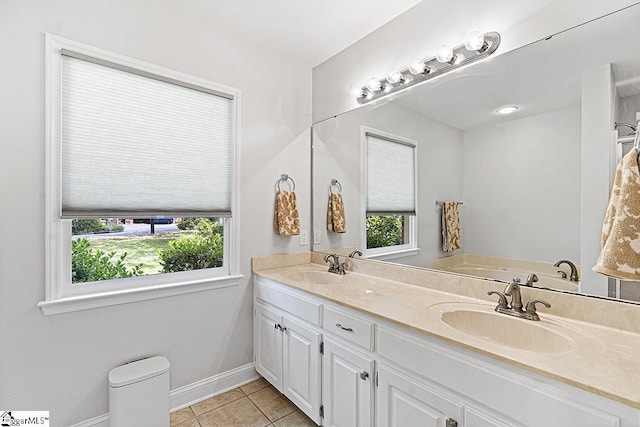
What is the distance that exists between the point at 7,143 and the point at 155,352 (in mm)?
1388

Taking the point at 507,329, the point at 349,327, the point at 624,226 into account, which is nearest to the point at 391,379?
→ the point at 349,327

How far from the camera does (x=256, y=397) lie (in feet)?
7.09

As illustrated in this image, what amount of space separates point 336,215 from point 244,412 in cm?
150

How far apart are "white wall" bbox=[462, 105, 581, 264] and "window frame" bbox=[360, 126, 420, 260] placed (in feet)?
1.01

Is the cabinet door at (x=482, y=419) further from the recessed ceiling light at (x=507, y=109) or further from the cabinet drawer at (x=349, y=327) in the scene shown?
the recessed ceiling light at (x=507, y=109)

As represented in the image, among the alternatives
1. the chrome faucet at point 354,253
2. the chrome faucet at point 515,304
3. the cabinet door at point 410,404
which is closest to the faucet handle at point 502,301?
the chrome faucet at point 515,304

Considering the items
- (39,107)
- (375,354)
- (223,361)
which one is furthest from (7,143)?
(375,354)

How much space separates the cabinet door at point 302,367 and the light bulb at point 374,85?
164 cm

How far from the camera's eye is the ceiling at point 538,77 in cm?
122

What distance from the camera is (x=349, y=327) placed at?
1.55m

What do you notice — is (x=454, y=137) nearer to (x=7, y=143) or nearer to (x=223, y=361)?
(x=223, y=361)

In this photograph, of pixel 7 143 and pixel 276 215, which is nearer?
pixel 7 143

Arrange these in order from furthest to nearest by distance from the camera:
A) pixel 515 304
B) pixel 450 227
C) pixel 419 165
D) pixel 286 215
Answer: pixel 286 215 < pixel 419 165 < pixel 450 227 < pixel 515 304

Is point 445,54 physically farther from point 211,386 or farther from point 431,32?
point 211,386
